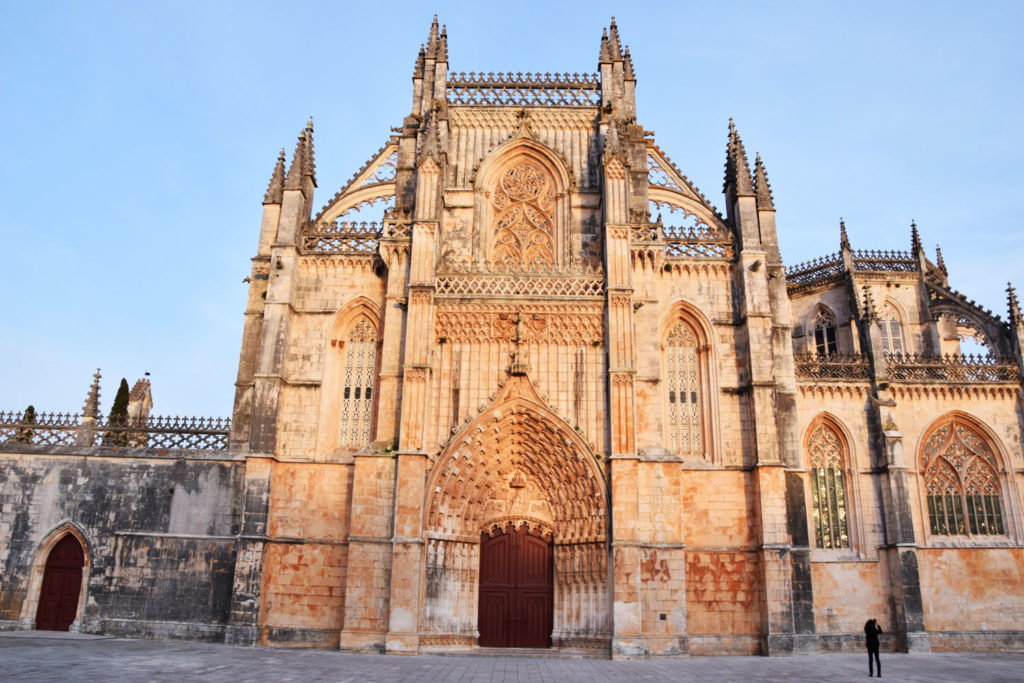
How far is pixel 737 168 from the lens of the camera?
24047mm

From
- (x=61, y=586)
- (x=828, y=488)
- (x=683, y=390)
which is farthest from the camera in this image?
(x=828, y=488)

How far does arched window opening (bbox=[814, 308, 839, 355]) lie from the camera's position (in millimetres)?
31875

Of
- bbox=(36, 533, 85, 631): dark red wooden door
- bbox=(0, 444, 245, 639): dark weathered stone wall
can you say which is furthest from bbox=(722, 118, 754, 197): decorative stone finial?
bbox=(36, 533, 85, 631): dark red wooden door

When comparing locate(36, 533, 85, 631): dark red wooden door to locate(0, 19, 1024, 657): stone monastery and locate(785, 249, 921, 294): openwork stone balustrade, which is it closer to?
locate(0, 19, 1024, 657): stone monastery

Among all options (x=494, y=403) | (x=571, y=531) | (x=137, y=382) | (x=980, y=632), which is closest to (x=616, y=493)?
(x=571, y=531)

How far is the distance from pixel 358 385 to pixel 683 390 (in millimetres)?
9831

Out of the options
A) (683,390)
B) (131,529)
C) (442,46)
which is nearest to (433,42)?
(442,46)

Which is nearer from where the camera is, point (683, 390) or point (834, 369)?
point (683, 390)

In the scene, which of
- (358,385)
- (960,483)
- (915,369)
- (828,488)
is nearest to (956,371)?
(915,369)

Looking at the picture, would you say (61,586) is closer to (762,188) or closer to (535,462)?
(535,462)

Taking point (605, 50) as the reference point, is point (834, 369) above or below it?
below

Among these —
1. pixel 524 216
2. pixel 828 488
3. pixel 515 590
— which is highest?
pixel 524 216

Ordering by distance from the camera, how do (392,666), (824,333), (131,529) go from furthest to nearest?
(824,333) → (131,529) → (392,666)

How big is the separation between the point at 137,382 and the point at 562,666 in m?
17.2
